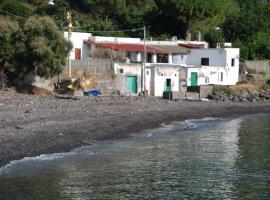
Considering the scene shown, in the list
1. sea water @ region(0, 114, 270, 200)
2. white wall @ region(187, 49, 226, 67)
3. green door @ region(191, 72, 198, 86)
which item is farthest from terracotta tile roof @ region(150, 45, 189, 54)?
sea water @ region(0, 114, 270, 200)

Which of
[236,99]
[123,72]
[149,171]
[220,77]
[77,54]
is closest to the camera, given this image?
[149,171]

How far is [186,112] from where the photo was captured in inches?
1890

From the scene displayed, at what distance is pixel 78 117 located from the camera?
3831 cm

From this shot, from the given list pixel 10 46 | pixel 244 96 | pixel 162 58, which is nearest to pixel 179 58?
pixel 162 58

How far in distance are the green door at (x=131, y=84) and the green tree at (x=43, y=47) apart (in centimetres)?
919

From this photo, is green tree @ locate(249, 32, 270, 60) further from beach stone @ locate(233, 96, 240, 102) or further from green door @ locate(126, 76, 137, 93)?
green door @ locate(126, 76, 137, 93)

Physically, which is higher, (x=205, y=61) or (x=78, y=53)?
(x=78, y=53)

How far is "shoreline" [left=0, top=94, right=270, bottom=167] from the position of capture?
29.4 metres

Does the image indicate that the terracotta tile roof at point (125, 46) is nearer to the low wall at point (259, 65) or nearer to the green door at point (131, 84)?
the green door at point (131, 84)

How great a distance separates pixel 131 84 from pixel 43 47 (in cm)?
1199

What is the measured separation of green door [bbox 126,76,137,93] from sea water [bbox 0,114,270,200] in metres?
17.9

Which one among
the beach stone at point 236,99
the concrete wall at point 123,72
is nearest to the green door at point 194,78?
the beach stone at point 236,99

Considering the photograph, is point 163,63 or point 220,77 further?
point 220,77

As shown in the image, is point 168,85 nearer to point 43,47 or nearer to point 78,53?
point 78,53
